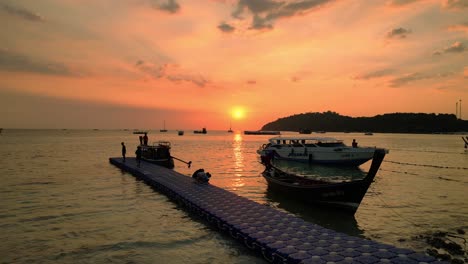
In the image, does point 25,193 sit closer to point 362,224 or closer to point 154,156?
point 154,156

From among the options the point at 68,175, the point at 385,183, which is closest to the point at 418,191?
the point at 385,183

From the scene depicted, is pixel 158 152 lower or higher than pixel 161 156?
higher

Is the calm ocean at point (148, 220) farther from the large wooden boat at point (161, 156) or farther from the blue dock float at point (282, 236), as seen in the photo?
the large wooden boat at point (161, 156)

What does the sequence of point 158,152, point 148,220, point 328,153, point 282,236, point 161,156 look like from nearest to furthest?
point 282,236, point 148,220, point 161,156, point 158,152, point 328,153

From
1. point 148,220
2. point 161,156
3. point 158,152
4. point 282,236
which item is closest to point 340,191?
point 282,236

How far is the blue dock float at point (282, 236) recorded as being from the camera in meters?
9.40

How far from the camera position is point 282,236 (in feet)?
37.8

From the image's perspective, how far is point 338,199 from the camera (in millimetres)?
17219

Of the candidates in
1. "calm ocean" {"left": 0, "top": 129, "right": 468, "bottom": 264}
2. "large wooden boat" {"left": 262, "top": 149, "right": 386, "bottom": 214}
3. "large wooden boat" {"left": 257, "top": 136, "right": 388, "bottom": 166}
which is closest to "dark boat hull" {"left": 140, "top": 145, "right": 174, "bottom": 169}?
"calm ocean" {"left": 0, "top": 129, "right": 468, "bottom": 264}

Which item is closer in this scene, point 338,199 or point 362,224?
point 362,224

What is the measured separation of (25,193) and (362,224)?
2204 centimetres

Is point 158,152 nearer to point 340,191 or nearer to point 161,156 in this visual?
point 161,156

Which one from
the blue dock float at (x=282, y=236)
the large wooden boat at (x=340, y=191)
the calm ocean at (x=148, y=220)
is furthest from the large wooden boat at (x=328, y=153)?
the blue dock float at (x=282, y=236)

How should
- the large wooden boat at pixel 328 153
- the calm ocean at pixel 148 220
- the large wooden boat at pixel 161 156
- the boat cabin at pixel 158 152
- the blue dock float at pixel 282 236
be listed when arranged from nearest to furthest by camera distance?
the blue dock float at pixel 282 236 < the calm ocean at pixel 148 220 < the large wooden boat at pixel 161 156 < the boat cabin at pixel 158 152 < the large wooden boat at pixel 328 153
